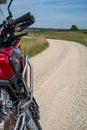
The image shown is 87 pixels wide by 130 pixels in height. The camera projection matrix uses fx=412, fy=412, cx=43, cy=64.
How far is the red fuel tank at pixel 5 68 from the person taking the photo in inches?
138

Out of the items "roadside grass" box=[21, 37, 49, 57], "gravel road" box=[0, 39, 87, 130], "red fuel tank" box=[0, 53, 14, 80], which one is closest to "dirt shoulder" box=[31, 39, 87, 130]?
"gravel road" box=[0, 39, 87, 130]

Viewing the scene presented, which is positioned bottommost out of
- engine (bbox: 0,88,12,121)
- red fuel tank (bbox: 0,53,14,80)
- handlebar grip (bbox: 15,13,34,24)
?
engine (bbox: 0,88,12,121)

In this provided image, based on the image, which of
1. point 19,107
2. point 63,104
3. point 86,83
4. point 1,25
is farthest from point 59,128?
point 86,83

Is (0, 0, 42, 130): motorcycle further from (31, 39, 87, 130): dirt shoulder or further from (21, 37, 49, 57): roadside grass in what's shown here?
(21, 37, 49, 57): roadside grass

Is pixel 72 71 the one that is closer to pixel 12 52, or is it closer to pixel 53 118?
pixel 53 118

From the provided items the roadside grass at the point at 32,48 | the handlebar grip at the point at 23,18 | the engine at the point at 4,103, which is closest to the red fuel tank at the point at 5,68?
the engine at the point at 4,103

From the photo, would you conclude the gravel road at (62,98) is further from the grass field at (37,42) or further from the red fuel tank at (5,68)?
the red fuel tank at (5,68)

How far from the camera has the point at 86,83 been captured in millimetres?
9875

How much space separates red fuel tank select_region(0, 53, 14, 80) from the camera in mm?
3502

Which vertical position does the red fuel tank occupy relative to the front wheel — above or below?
above

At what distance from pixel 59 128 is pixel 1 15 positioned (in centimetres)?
260

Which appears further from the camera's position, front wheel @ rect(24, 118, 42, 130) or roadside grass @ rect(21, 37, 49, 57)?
roadside grass @ rect(21, 37, 49, 57)

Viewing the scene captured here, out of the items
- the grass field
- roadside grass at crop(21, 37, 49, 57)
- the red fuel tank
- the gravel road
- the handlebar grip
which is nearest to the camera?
the red fuel tank

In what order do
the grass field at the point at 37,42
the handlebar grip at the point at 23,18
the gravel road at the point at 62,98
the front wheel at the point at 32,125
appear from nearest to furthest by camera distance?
the handlebar grip at the point at 23,18
the front wheel at the point at 32,125
the gravel road at the point at 62,98
the grass field at the point at 37,42
